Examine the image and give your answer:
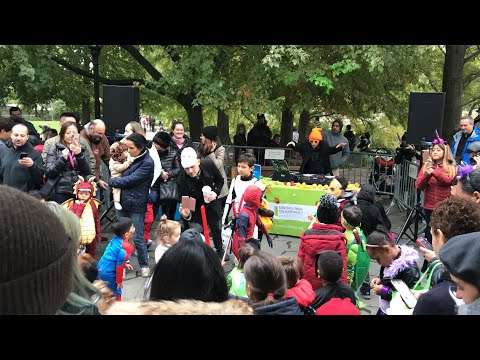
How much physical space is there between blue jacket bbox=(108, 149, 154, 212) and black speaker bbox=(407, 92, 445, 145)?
17.3 feet

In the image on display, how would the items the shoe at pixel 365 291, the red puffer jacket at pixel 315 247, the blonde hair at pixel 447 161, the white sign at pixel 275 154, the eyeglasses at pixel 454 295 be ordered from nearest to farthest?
the eyeglasses at pixel 454 295 → the red puffer jacket at pixel 315 247 → the shoe at pixel 365 291 → the blonde hair at pixel 447 161 → the white sign at pixel 275 154

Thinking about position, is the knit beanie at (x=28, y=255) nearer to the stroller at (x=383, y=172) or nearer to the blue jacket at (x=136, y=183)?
the blue jacket at (x=136, y=183)

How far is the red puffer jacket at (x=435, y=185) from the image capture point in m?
6.96

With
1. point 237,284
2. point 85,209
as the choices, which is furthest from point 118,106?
point 237,284

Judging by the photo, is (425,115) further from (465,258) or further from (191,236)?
(465,258)

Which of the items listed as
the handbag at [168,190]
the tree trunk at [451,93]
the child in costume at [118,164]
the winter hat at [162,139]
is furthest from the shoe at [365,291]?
the tree trunk at [451,93]

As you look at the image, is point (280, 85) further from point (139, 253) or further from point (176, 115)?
point (176, 115)

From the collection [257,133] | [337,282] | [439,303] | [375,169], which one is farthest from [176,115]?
[439,303]

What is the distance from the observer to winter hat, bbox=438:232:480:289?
1.91 meters

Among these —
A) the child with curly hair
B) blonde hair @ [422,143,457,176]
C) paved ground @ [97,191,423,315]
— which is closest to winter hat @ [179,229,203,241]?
the child with curly hair

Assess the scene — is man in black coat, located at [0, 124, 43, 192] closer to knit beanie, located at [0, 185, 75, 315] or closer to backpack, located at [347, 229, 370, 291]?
backpack, located at [347, 229, 370, 291]

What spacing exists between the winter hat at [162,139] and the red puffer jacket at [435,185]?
3688 mm

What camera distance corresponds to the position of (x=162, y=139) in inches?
286

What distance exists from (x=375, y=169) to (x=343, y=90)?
2.09m
